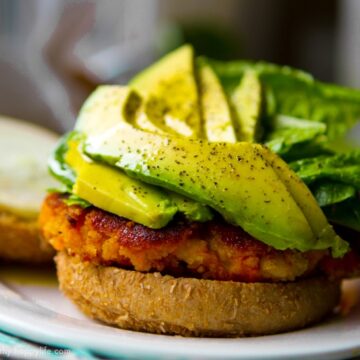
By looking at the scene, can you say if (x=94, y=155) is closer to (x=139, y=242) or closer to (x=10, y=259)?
(x=139, y=242)

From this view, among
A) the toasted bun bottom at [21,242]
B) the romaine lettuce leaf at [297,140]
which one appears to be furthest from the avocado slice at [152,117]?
the toasted bun bottom at [21,242]

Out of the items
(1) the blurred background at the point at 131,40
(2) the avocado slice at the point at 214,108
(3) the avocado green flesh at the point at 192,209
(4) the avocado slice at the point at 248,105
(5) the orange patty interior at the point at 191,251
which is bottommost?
(1) the blurred background at the point at 131,40

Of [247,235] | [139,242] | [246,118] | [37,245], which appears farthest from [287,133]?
[37,245]

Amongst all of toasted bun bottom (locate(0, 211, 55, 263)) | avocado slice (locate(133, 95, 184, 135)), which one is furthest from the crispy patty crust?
toasted bun bottom (locate(0, 211, 55, 263))

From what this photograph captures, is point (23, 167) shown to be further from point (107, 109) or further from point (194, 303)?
point (194, 303)

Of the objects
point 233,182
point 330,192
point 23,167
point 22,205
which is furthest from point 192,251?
point 23,167

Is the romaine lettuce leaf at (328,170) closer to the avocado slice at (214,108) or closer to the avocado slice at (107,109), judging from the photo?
the avocado slice at (214,108)
